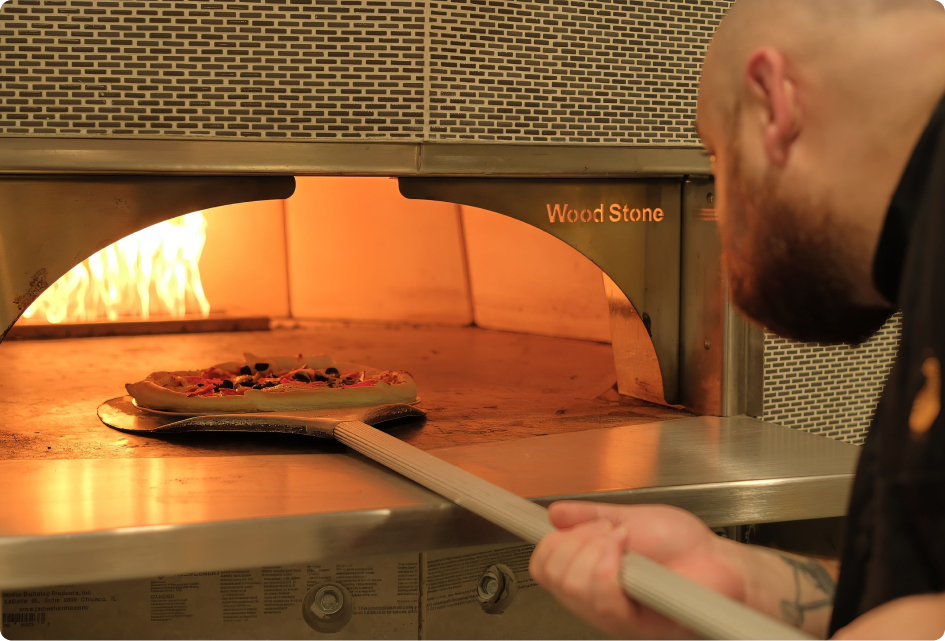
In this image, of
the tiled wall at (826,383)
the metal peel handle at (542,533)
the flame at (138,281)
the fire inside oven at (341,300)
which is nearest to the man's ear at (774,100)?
the metal peel handle at (542,533)

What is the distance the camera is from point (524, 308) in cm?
298

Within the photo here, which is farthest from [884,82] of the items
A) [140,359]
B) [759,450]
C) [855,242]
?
[140,359]

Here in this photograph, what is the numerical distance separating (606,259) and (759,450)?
0.46 m

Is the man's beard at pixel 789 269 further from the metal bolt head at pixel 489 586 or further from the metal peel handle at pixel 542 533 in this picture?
the metal bolt head at pixel 489 586

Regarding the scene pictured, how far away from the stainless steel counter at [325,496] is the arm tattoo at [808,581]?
9.7 inches

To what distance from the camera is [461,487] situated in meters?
0.94

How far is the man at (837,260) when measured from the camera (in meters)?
0.49

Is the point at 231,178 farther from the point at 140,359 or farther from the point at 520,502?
the point at 140,359

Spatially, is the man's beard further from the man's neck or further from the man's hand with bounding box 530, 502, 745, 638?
the man's hand with bounding box 530, 502, 745, 638

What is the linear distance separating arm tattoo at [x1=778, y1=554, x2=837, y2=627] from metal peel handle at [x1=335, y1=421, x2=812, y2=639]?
7.1 inches

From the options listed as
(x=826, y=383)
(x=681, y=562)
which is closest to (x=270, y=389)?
(x=681, y=562)

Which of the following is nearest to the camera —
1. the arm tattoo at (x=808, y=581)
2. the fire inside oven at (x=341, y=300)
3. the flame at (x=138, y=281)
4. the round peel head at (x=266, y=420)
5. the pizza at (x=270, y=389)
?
the arm tattoo at (x=808, y=581)

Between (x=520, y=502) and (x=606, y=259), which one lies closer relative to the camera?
(x=520, y=502)

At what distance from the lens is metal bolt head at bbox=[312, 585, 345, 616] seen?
1.14 m
